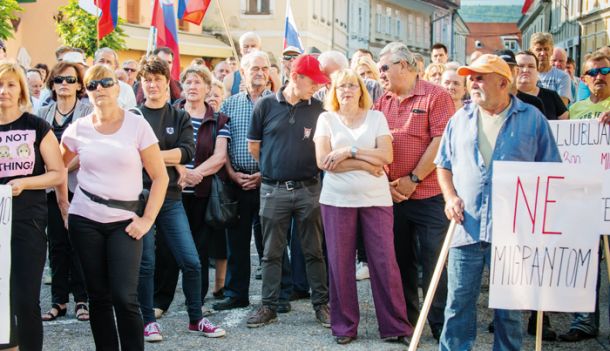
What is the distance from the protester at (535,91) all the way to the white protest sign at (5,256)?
164 inches

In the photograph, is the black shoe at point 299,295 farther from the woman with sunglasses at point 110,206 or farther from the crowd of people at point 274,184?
the woman with sunglasses at point 110,206

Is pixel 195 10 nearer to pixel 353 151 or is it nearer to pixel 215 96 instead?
pixel 215 96

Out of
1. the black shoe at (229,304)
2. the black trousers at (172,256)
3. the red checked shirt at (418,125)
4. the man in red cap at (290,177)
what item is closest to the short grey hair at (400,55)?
the red checked shirt at (418,125)

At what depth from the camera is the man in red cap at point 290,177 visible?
7.30 meters

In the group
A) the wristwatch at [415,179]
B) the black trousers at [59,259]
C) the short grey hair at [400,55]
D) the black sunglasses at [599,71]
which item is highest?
the short grey hair at [400,55]

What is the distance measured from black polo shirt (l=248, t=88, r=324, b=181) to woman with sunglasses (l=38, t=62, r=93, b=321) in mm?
1354

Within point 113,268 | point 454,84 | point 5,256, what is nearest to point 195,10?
point 454,84

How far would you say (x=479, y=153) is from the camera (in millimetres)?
5516

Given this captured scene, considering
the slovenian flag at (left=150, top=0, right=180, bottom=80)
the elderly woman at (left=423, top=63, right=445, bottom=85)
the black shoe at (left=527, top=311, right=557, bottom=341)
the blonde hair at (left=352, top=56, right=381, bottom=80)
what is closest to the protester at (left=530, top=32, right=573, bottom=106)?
the elderly woman at (left=423, top=63, right=445, bottom=85)

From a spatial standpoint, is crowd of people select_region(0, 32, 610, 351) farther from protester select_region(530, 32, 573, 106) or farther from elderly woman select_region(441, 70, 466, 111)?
protester select_region(530, 32, 573, 106)

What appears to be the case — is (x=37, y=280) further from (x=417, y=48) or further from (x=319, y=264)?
(x=417, y=48)

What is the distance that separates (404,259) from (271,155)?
1.29 m

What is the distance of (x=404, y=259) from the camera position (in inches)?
285

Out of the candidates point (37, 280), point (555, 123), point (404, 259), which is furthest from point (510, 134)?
point (37, 280)
